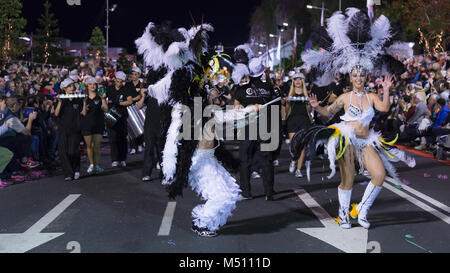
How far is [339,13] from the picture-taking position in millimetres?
7152

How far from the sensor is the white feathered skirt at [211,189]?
6043 mm

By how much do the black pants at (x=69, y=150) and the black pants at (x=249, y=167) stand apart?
3.66 metres

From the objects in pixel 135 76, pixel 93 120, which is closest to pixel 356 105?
pixel 93 120

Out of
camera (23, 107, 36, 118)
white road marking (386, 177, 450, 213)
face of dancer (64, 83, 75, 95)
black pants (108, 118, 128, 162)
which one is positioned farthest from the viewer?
black pants (108, 118, 128, 162)

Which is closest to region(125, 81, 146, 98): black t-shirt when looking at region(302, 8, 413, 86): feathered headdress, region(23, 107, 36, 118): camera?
region(23, 107, 36, 118): camera

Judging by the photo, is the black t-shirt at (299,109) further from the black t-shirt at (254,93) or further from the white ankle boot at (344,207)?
the white ankle boot at (344,207)

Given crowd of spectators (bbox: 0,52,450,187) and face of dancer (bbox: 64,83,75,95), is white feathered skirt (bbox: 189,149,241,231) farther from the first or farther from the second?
Answer: face of dancer (bbox: 64,83,75,95)

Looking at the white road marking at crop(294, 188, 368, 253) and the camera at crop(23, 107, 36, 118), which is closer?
the white road marking at crop(294, 188, 368, 253)

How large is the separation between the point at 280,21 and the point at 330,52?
68.9 meters

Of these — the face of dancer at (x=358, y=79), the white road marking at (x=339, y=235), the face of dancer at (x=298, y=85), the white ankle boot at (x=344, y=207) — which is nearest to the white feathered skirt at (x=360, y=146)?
the white ankle boot at (x=344, y=207)

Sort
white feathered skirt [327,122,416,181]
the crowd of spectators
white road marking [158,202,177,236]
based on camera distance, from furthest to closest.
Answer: the crowd of spectators
white feathered skirt [327,122,416,181]
white road marking [158,202,177,236]

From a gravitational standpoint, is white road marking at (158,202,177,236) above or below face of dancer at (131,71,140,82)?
below

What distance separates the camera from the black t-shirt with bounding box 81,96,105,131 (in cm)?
1099

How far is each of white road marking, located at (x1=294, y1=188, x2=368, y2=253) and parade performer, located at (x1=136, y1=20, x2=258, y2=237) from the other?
1.07 meters
